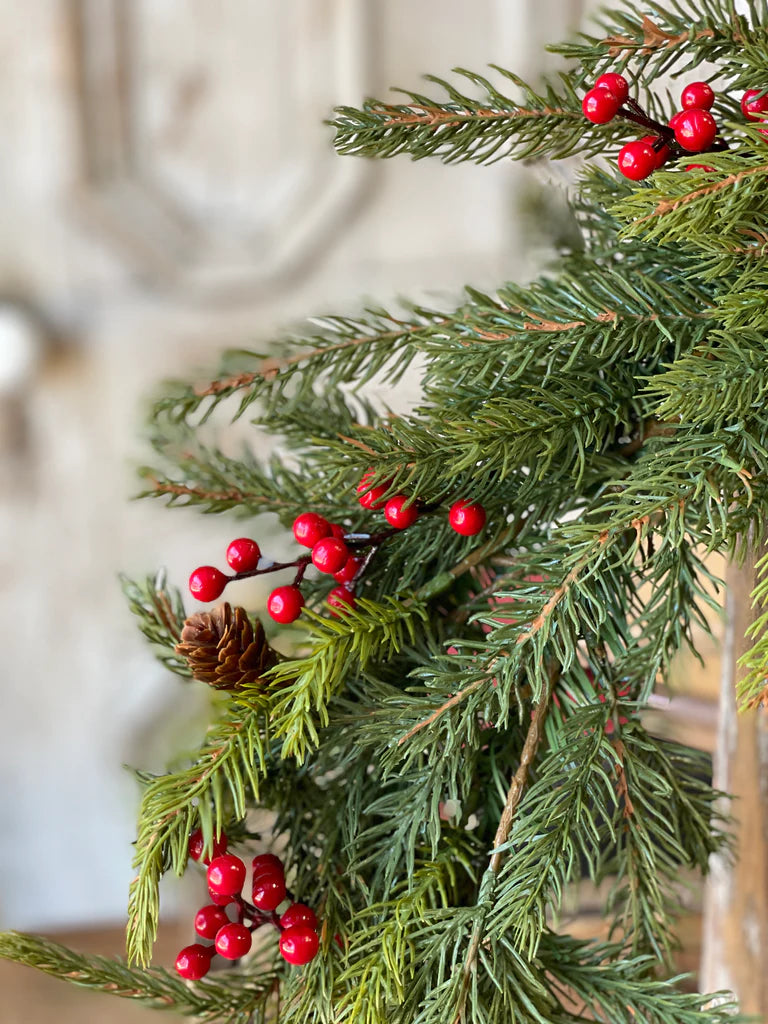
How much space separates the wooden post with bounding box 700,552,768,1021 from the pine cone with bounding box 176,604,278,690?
0.56 ft

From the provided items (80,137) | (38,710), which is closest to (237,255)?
(80,137)

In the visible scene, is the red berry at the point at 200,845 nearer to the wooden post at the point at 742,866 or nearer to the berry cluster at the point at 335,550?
the berry cluster at the point at 335,550

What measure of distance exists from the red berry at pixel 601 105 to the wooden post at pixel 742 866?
164mm

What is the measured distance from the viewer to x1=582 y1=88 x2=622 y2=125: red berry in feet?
0.77

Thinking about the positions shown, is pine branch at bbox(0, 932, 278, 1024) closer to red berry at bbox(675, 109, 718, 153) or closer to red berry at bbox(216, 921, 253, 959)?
red berry at bbox(216, 921, 253, 959)

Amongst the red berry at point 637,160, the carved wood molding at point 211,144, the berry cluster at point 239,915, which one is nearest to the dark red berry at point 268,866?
the berry cluster at point 239,915

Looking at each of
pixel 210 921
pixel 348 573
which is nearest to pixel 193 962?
pixel 210 921

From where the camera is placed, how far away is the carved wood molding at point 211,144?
0.98 meters

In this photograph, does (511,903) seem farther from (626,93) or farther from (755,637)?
(626,93)

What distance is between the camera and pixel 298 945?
0.25m

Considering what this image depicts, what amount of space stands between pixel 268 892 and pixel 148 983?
1.7 inches

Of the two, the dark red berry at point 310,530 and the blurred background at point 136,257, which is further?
the blurred background at point 136,257

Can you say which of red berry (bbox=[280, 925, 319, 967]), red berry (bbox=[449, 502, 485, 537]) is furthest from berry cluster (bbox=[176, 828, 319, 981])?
red berry (bbox=[449, 502, 485, 537])

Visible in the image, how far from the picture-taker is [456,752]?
24 cm
